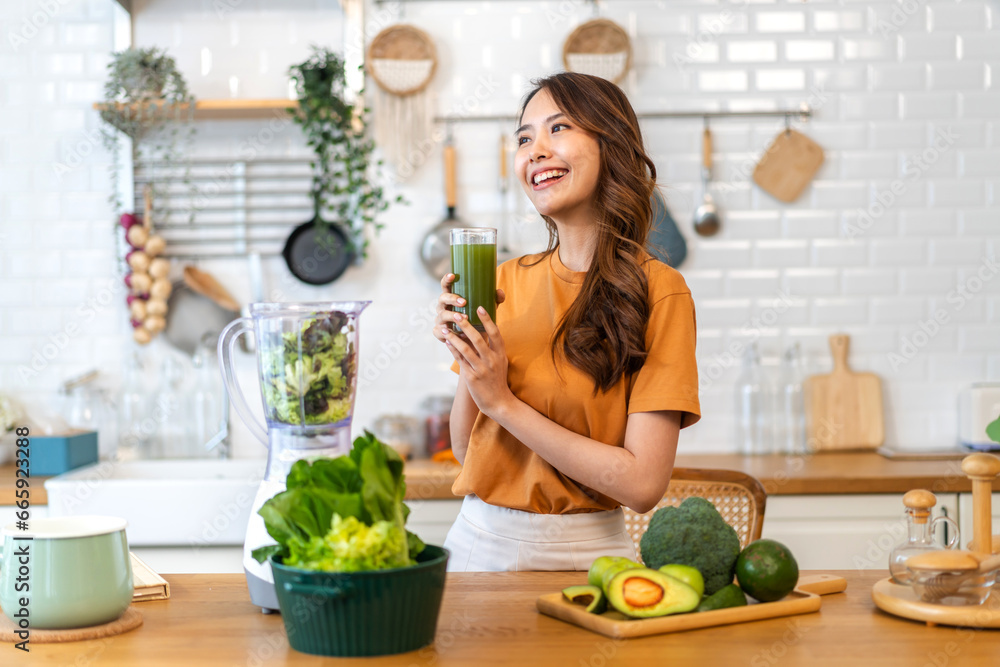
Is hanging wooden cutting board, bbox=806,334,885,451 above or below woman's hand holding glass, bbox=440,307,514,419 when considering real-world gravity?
→ below

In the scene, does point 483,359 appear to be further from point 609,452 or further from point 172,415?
point 172,415

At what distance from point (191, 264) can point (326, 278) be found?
1.62 ft

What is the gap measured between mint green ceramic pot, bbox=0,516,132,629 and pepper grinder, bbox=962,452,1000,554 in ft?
3.49

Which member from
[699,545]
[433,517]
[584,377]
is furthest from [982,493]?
[433,517]

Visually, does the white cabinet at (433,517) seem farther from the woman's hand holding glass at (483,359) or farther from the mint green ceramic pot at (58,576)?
the mint green ceramic pot at (58,576)

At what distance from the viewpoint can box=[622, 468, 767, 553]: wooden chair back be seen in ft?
5.79

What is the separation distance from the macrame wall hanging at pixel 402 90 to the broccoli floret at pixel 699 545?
2250 mm

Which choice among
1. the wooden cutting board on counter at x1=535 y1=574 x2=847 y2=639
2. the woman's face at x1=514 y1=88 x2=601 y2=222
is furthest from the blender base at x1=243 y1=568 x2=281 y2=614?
the woman's face at x1=514 y1=88 x2=601 y2=222

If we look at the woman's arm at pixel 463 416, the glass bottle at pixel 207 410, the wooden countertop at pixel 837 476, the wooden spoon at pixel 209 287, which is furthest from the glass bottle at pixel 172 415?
the woman's arm at pixel 463 416

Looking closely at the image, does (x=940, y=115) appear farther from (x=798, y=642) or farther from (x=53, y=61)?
(x=53, y=61)

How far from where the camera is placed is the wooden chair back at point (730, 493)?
69.5 inches

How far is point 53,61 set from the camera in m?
3.21

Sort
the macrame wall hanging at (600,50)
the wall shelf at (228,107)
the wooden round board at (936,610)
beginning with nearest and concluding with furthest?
the wooden round board at (936,610) < the wall shelf at (228,107) < the macrame wall hanging at (600,50)

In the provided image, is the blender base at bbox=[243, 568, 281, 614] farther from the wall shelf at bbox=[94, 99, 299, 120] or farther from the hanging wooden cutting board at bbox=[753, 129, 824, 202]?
the hanging wooden cutting board at bbox=[753, 129, 824, 202]
